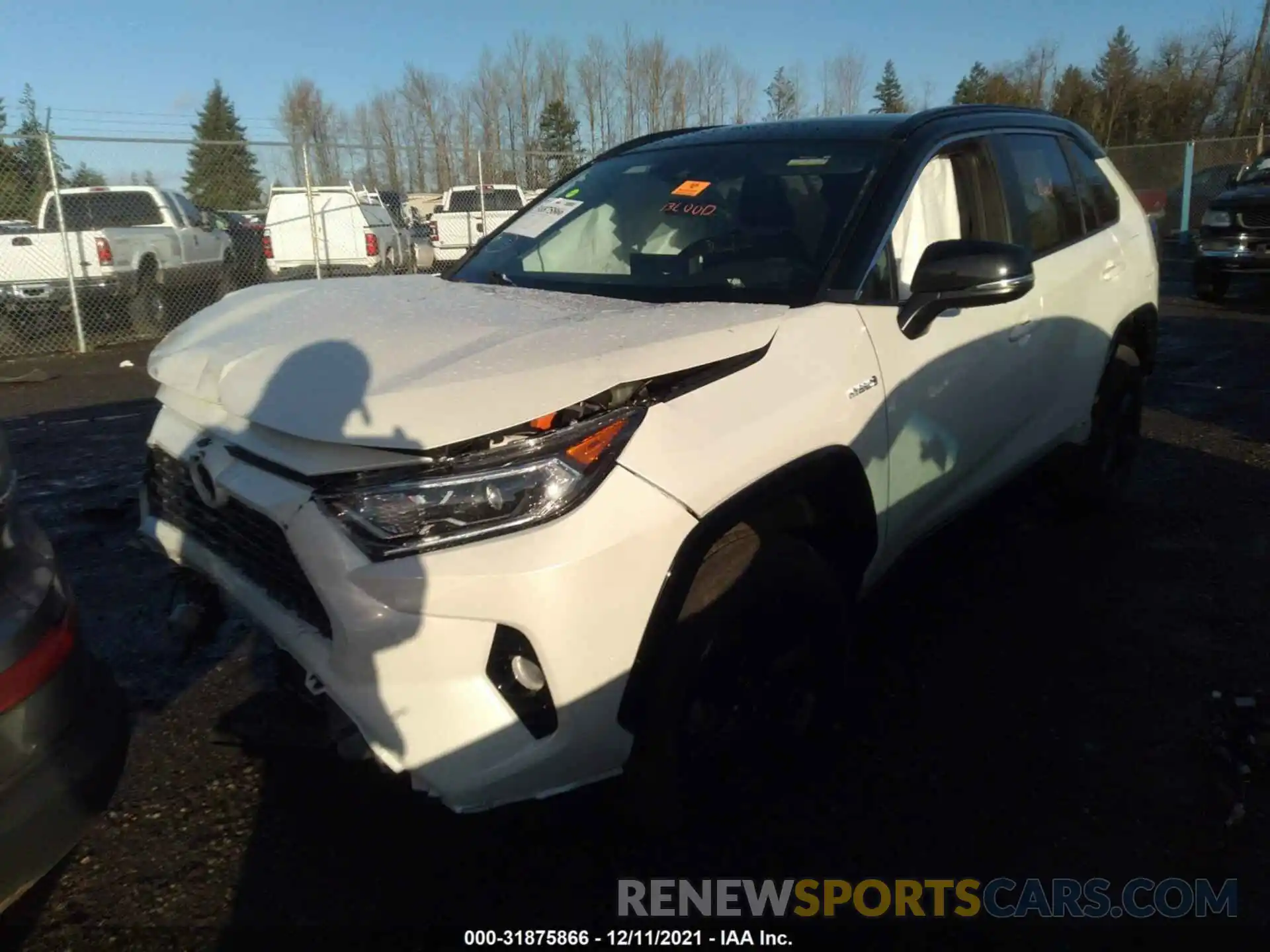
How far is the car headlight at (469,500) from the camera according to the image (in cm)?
191

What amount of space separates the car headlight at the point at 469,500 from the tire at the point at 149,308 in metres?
11.7

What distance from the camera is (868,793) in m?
2.70

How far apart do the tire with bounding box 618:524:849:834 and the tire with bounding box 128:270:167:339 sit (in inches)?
461

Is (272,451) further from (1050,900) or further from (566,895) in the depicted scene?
(1050,900)

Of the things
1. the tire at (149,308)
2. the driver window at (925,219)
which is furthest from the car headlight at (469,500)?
the tire at (149,308)

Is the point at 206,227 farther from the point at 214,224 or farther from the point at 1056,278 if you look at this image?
the point at 1056,278

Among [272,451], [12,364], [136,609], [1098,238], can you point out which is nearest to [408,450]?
[272,451]

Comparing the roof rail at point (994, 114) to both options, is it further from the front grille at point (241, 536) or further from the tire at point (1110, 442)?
the front grille at point (241, 536)

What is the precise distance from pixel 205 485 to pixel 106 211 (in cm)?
1249

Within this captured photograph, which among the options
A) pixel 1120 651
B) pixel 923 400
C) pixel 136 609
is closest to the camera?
pixel 923 400

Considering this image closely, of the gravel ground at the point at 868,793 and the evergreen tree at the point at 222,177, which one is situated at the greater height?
the evergreen tree at the point at 222,177

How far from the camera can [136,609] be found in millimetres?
3934

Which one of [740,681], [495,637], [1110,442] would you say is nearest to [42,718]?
[495,637]

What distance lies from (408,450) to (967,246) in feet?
5.35
